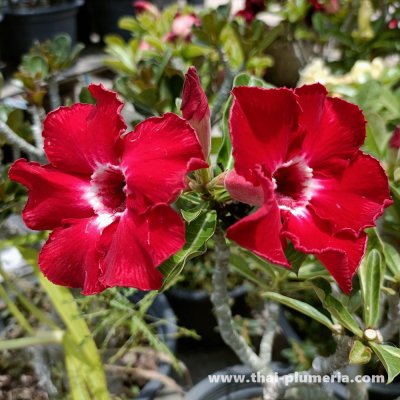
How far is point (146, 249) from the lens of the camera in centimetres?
51

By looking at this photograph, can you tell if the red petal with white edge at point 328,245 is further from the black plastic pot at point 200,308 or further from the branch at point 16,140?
the black plastic pot at point 200,308

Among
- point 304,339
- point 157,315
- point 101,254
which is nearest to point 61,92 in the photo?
point 157,315

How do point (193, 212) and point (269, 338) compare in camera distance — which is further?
point (269, 338)

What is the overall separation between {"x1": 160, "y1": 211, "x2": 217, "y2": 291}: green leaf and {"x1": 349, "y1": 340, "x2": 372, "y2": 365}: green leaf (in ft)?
0.80

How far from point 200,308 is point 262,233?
1.04 metres

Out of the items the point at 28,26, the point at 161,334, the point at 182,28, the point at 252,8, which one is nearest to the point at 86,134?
the point at 161,334

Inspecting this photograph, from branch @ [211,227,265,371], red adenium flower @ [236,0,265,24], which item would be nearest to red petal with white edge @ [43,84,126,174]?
branch @ [211,227,265,371]

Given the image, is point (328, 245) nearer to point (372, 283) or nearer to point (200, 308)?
point (372, 283)

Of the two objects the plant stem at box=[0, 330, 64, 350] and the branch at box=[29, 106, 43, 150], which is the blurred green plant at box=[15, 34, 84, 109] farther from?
the plant stem at box=[0, 330, 64, 350]

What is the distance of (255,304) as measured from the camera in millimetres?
1509

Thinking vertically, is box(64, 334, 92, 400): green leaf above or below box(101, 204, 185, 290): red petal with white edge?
below

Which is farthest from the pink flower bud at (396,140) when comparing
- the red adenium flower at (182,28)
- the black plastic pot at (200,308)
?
the red adenium flower at (182,28)

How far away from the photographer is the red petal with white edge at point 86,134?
0.57 m

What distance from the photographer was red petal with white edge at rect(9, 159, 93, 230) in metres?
0.59
